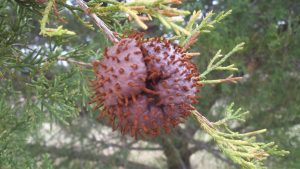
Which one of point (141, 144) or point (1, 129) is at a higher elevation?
point (1, 129)

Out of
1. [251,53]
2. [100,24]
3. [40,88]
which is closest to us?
[100,24]

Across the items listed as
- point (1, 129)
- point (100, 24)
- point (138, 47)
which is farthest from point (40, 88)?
point (138, 47)

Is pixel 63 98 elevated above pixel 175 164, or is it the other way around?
pixel 63 98

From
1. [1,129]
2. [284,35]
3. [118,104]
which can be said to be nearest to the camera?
[118,104]

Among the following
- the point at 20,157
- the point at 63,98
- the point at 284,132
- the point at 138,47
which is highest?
the point at 138,47

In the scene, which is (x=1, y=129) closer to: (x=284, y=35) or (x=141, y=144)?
(x=284, y=35)

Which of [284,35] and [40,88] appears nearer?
[40,88]

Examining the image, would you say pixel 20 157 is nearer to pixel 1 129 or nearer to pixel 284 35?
pixel 1 129

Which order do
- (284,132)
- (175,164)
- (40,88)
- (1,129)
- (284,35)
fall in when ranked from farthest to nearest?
(175,164) → (284,132) → (284,35) → (1,129) → (40,88)

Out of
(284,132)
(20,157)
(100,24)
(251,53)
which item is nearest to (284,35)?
(251,53)
